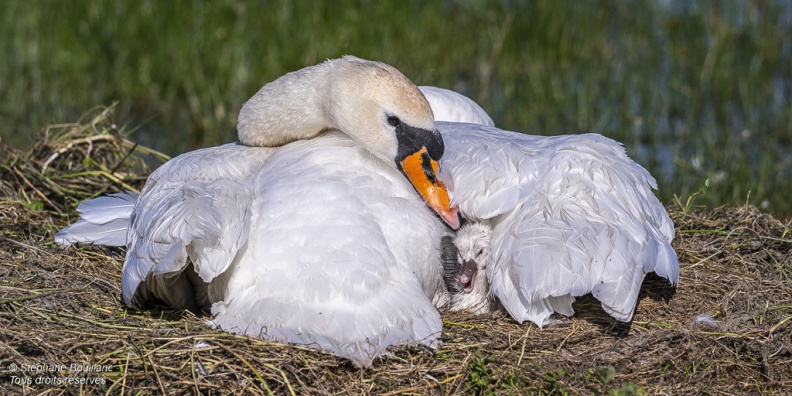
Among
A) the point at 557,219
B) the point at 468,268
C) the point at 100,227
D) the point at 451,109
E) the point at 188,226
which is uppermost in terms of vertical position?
the point at 188,226

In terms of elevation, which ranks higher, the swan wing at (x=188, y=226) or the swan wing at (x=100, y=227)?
the swan wing at (x=188, y=226)

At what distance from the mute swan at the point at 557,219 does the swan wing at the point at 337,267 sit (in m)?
0.27

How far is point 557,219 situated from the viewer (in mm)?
4543

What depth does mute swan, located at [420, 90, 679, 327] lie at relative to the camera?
4.32 metres

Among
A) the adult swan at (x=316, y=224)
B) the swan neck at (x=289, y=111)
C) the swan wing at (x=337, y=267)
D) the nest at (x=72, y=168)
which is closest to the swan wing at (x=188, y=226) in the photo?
the adult swan at (x=316, y=224)

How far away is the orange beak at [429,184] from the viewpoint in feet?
15.5

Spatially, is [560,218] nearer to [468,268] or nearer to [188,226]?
[468,268]

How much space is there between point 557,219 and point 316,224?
3.30 feet

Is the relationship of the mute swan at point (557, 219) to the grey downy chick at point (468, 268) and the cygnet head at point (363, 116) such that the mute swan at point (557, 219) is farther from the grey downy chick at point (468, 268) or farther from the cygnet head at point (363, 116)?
the cygnet head at point (363, 116)

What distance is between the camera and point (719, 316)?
195 inches

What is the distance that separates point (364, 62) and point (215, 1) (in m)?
5.62

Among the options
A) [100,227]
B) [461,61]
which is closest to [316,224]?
[100,227]

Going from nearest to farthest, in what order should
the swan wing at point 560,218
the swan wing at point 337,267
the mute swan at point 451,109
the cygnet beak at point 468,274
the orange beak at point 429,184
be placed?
the swan wing at point 337,267
the swan wing at point 560,218
the orange beak at point 429,184
the cygnet beak at point 468,274
the mute swan at point 451,109

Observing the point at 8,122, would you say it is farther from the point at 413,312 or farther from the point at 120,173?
the point at 413,312
